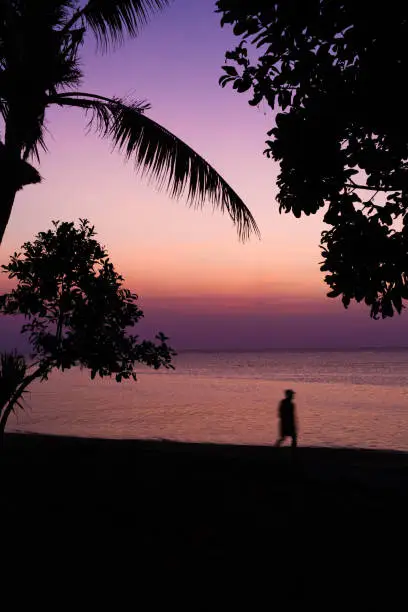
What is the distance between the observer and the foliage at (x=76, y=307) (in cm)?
922

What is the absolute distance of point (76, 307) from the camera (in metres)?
9.49

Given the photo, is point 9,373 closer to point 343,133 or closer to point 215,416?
point 343,133

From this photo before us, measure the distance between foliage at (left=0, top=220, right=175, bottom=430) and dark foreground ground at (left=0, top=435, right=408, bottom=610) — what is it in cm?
195

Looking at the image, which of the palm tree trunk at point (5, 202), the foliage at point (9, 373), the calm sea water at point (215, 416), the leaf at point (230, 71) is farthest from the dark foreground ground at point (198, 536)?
the calm sea water at point (215, 416)

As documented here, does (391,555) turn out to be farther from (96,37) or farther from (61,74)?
(96,37)

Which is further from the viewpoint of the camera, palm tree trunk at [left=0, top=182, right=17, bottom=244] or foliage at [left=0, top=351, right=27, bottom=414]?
foliage at [left=0, top=351, right=27, bottom=414]

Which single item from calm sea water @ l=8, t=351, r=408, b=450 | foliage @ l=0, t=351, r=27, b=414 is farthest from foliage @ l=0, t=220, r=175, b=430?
calm sea water @ l=8, t=351, r=408, b=450

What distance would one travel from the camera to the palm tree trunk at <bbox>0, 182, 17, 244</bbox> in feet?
23.9

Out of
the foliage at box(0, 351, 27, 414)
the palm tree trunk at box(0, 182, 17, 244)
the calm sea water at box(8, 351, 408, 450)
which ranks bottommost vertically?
the calm sea water at box(8, 351, 408, 450)

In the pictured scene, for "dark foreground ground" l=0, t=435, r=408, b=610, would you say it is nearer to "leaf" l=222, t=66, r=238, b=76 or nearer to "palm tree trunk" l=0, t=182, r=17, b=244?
"palm tree trunk" l=0, t=182, r=17, b=244

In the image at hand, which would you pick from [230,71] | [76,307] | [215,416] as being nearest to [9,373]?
[76,307]

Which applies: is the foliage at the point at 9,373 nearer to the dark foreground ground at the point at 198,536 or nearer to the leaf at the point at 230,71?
the dark foreground ground at the point at 198,536

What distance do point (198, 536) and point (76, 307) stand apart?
4.51 metres

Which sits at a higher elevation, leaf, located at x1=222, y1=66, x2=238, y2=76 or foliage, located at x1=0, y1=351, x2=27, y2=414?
leaf, located at x1=222, y1=66, x2=238, y2=76
